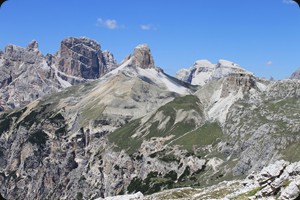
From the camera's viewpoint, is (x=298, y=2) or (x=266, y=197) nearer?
(x=298, y=2)

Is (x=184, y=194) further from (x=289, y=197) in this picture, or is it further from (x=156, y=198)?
(x=289, y=197)

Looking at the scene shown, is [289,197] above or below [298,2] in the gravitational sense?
below

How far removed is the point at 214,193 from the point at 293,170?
97.2 ft

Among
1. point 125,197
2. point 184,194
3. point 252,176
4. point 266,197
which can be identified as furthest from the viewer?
→ point 184,194

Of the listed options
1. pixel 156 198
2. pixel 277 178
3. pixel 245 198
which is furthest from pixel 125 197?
pixel 277 178

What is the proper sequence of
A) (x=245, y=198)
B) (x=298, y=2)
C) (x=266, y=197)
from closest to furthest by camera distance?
(x=298, y=2) → (x=266, y=197) → (x=245, y=198)

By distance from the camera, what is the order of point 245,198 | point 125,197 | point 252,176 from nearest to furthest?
point 245,198
point 252,176
point 125,197

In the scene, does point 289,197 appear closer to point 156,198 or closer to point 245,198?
point 245,198

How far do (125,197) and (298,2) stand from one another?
5585 centimetres

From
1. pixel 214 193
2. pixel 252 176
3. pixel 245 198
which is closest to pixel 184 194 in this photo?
pixel 214 193

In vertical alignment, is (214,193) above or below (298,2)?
below

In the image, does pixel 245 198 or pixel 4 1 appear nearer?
pixel 4 1

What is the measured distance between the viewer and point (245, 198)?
44.8 meters

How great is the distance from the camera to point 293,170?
4184cm
